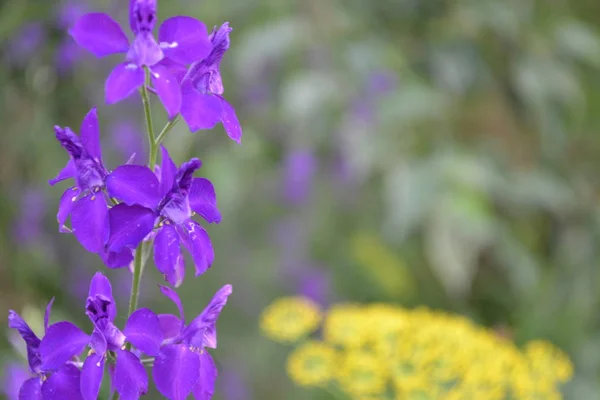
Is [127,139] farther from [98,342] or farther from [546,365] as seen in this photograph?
[98,342]

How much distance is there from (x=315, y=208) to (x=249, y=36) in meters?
0.74

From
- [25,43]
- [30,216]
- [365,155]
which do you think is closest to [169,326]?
[365,155]

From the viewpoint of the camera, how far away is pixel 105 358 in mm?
454

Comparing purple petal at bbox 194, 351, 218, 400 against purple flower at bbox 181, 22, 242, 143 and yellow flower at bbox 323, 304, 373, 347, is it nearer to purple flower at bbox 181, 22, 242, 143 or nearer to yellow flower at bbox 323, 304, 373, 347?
purple flower at bbox 181, 22, 242, 143

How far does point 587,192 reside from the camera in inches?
58.8

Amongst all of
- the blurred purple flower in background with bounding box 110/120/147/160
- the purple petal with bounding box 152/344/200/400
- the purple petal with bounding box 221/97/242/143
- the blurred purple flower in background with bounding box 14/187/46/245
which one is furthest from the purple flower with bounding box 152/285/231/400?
the blurred purple flower in background with bounding box 110/120/147/160

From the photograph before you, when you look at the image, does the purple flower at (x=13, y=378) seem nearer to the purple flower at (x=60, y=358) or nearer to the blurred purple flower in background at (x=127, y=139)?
the purple flower at (x=60, y=358)

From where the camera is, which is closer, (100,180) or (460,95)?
(100,180)

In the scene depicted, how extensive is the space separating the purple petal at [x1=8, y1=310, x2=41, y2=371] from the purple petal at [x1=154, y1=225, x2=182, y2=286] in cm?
10

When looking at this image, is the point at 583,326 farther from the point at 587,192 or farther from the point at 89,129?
the point at 89,129

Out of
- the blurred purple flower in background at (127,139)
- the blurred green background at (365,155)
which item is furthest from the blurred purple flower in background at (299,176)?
the blurred purple flower in background at (127,139)

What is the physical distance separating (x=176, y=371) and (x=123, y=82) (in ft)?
0.59

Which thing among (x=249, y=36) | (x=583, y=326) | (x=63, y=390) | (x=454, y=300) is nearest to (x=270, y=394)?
(x=454, y=300)

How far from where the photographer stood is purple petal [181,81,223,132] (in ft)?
1.42
